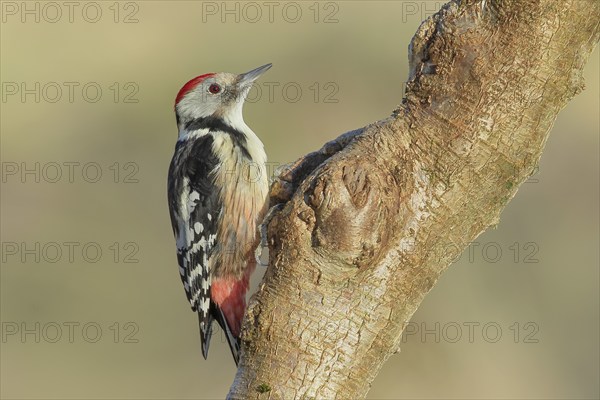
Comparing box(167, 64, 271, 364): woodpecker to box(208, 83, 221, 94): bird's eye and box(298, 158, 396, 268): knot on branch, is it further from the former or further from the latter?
box(298, 158, 396, 268): knot on branch

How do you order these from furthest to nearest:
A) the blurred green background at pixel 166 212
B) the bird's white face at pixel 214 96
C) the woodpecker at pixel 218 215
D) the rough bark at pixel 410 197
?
the blurred green background at pixel 166 212
the bird's white face at pixel 214 96
the woodpecker at pixel 218 215
the rough bark at pixel 410 197

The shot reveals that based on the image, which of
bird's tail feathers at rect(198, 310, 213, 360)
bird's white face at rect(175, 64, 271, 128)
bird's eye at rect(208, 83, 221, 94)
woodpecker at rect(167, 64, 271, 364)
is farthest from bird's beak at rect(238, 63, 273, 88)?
bird's tail feathers at rect(198, 310, 213, 360)

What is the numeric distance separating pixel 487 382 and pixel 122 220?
11.4 ft

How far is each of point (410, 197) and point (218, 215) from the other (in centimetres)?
226

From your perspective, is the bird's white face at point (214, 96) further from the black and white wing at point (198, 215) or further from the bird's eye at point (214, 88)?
the black and white wing at point (198, 215)

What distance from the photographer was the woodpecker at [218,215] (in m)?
4.36

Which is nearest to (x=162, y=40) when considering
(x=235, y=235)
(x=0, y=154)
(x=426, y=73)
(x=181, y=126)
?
(x=0, y=154)

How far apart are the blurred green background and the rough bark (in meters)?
3.73

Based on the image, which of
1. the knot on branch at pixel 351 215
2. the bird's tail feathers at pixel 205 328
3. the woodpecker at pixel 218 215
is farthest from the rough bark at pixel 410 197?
the bird's tail feathers at pixel 205 328

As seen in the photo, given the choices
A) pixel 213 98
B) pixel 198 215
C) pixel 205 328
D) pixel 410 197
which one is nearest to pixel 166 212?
pixel 213 98

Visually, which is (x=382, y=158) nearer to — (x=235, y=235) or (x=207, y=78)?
(x=235, y=235)

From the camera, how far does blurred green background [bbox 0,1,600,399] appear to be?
6.07m

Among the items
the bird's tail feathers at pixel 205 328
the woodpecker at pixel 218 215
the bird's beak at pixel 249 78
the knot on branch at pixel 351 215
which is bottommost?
the knot on branch at pixel 351 215

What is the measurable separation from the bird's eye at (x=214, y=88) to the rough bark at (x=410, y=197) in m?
2.57
